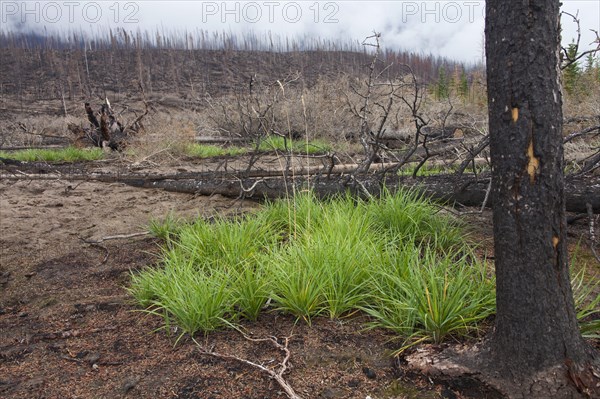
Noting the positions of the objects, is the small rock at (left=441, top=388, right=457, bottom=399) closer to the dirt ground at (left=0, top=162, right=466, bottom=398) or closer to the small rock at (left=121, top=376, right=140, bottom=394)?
the dirt ground at (left=0, top=162, right=466, bottom=398)

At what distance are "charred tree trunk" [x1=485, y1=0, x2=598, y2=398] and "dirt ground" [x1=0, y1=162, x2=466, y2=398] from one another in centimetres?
41

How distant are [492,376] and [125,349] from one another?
6.32 ft

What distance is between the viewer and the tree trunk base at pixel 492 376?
186cm

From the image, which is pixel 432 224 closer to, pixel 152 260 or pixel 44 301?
pixel 152 260

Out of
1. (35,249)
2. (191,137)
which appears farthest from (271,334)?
(191,137)

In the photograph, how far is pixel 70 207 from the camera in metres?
6.05

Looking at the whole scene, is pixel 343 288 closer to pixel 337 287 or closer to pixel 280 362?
pixel 337 287

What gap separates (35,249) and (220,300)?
2907 millimetres

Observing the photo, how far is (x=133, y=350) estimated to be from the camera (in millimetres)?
2623

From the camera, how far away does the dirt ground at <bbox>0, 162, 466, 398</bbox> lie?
215 cm

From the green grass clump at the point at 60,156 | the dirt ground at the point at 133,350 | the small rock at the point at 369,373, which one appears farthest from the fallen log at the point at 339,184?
the green grass clump at the point at 60,156

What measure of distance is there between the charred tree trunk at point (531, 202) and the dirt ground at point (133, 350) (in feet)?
0.89

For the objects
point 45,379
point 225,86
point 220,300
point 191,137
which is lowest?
point 45,379

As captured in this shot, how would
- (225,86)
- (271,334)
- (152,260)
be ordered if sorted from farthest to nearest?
(225,86), (152,260), (271,334)
